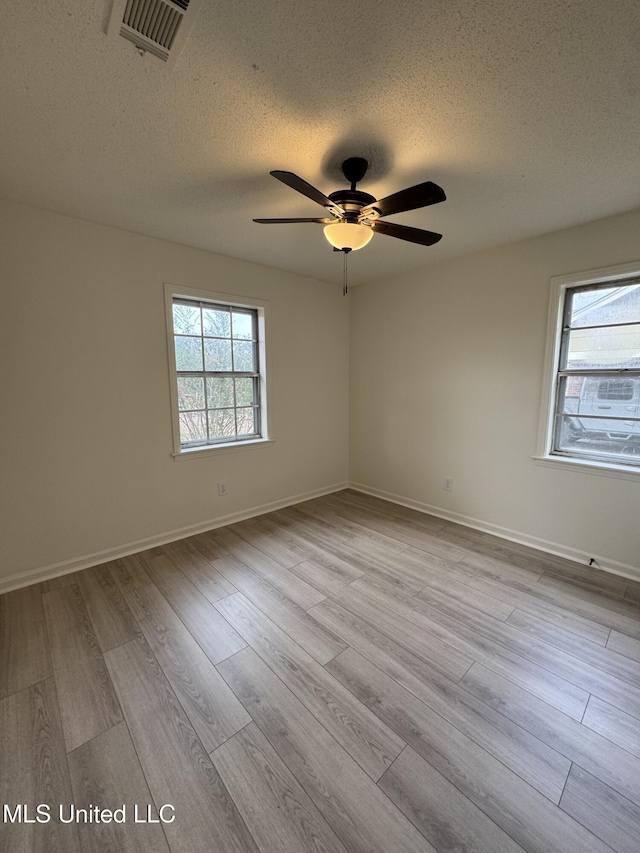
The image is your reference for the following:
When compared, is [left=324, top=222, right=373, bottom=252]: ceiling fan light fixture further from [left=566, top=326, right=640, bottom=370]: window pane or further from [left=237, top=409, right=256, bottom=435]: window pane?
[left=237, top=409, right=256, bottom=435]: window pane

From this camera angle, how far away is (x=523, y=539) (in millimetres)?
2889

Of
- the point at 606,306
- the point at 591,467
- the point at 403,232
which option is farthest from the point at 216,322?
the point at 591,467

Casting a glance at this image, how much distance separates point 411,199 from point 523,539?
2.76 metres

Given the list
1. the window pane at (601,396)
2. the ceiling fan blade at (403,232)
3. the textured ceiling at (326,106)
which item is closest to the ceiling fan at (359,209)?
the ceiling fan blade at (403,232)

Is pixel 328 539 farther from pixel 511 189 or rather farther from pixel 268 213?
pixel 511 189

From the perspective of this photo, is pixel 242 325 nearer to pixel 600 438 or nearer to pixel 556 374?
pixel 556 374

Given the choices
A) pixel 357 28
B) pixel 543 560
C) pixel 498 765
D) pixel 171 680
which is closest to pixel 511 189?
pixel 357 28

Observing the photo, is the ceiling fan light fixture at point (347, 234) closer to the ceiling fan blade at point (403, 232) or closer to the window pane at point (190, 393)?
the ceiling fan blade at point (403, 232)

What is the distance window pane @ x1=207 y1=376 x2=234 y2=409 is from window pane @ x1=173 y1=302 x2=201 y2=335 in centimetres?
46

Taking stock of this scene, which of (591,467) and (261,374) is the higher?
(261,374)

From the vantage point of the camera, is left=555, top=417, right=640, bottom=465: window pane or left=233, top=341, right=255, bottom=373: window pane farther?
left=233, top=341, right=255, bottom=373: window pane

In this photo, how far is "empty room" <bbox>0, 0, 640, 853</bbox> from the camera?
1.12m

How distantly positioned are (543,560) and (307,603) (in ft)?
6.16

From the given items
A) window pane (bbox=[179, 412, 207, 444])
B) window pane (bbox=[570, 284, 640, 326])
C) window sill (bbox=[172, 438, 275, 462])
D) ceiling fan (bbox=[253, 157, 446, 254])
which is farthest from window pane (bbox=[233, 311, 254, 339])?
window pane (bbox=[570, 284, 640, 326])
